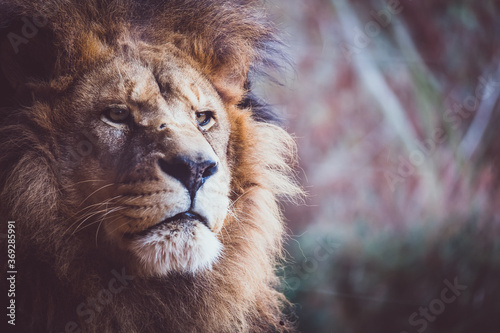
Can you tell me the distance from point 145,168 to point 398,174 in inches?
75.1

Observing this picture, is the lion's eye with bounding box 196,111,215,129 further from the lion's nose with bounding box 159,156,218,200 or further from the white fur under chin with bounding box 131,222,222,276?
the white fur under chin with bounding box 131,222,222,276

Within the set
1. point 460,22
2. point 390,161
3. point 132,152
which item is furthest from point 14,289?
point 460,22


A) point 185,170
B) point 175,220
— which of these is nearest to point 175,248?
point 175,220

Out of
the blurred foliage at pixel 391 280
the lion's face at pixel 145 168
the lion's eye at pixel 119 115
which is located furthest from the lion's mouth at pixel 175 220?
the blurred foliage at pixel 391 280

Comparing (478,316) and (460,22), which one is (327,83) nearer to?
(460,22)

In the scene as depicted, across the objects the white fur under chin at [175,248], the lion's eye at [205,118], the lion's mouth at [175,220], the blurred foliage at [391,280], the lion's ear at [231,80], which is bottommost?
the blurred foliage at [391,280]

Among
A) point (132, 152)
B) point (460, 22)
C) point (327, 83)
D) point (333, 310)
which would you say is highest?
point (460, 22)

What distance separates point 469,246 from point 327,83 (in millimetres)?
1264

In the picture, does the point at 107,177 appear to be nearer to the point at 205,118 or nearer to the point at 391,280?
the point at 205,118

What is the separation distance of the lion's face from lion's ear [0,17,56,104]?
0.13 metres

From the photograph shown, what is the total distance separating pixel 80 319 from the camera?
1816 mm

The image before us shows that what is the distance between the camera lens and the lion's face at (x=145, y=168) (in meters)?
1.75

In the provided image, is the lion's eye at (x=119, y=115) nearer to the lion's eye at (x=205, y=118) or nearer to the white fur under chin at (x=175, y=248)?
the lion's eye at (x=205, y=118)

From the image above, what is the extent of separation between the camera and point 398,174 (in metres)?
3.27
